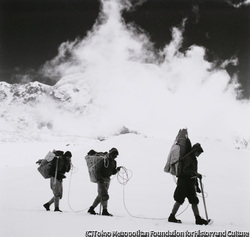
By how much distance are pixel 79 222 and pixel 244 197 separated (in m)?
8.24

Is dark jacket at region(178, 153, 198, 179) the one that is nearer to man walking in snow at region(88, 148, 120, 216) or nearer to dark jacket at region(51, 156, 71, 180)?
man walking in snow at region(88, 148, 120, 216)

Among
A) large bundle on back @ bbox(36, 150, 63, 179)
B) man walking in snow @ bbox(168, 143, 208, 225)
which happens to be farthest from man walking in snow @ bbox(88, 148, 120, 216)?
man walking in snow @ bbox(168, 143, 208, 225)

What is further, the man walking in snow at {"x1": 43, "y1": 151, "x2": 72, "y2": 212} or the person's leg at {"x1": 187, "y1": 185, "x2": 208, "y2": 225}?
the man walking in snow at {"x1": 43, "y1": 151, "x2": 72, "y2": 212}

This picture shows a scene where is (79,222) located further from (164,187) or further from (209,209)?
(164,187)

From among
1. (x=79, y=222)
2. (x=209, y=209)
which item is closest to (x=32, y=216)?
(x=79, y=222)

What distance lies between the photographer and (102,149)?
25203 mm

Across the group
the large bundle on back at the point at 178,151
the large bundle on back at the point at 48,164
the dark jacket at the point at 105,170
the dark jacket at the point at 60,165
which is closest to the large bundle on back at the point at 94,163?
the dark jacket at the point at 105,170

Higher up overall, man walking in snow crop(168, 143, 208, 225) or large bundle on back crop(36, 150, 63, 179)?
large bundle on back crop(36, 150, 63, 179)

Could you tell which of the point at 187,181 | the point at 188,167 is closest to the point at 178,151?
the point at 188,167

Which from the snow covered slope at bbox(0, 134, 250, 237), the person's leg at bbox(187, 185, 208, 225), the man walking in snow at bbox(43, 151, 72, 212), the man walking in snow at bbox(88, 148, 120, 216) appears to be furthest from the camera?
the man walking in snow at bbox(43, 151, 72, 212)

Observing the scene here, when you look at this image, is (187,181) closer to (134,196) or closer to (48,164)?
(48,164)

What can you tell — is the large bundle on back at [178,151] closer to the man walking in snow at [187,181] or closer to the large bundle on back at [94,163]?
the man walking in snow at [187,181]

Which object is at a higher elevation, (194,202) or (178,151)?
(178,151)

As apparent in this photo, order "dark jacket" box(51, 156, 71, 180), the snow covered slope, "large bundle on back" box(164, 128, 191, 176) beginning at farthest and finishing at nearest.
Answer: "dark jacket" box(51, 156, 71, 180) → "large bundle on back" box(164, 128, 191, 176) → the snow covered slope
